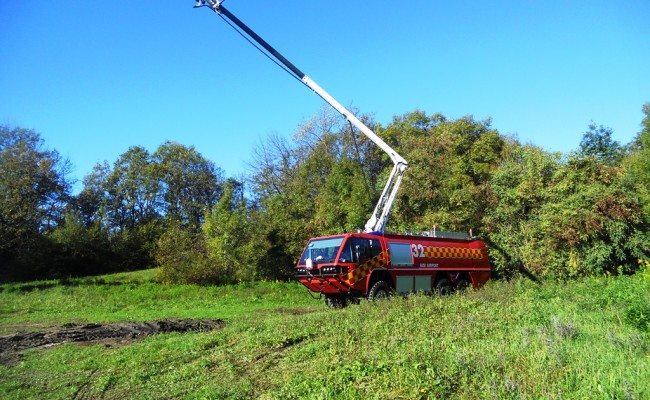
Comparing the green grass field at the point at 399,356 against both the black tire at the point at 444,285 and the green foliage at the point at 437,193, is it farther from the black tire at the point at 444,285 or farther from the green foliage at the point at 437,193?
the green foliage at the point at 437,193

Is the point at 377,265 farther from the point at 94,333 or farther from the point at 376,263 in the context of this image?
the point at 94,333

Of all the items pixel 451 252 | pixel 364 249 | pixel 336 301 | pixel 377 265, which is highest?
pixel 364 249

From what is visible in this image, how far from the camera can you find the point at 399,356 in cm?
587

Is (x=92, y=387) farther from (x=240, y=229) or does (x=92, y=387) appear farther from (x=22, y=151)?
(x=22, y=151)

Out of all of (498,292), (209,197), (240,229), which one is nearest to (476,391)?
(498,292)

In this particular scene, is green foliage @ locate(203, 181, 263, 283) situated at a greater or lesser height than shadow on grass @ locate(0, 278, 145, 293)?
greater

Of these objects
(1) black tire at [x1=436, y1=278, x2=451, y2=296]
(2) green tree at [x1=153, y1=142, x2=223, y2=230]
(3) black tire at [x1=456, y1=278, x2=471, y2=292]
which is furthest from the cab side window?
(2) green tree at [x1=153, y1=142, x2=223, y2=230]

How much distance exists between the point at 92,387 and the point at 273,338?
292cm

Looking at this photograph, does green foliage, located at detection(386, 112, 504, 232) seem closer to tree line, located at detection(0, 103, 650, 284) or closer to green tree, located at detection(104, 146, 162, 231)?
tree line, located at detection(0, 103, 650, 284)

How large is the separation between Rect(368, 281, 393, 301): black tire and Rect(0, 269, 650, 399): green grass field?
122 inches

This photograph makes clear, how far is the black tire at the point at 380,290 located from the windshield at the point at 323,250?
155 cm

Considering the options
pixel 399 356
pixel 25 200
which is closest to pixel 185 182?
pixel 25 200

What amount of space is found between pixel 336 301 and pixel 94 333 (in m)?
6.98

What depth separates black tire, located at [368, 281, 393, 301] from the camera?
46.4ft
